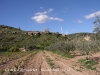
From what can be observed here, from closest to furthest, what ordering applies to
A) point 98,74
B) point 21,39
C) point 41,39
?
point 98,74
point 21,39
point 41,39

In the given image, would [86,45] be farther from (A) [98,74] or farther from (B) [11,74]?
(B) [11,74]

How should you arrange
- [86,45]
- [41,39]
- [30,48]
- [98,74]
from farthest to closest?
1. [41,39]
2. [30,48]
3. [86,45]
4. [98,74]

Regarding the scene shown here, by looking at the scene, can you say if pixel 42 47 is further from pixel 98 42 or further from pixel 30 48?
pixel 98 42

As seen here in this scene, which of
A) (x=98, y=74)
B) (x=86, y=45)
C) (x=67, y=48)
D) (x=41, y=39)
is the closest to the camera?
(x=98, y=74)

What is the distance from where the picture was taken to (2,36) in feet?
332

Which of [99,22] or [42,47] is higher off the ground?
[99,22]

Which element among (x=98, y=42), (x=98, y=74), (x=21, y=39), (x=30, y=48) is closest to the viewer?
(x=98, y=74)

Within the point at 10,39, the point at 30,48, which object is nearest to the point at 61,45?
the point at 30,48

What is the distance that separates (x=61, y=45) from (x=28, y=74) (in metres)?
27.6

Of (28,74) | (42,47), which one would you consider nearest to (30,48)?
(42,47)

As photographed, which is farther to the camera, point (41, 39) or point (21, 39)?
point (41, 39)

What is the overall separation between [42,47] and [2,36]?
27.0 m

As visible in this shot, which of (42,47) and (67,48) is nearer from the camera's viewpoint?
→ (67,48)

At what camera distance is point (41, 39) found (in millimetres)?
118062
